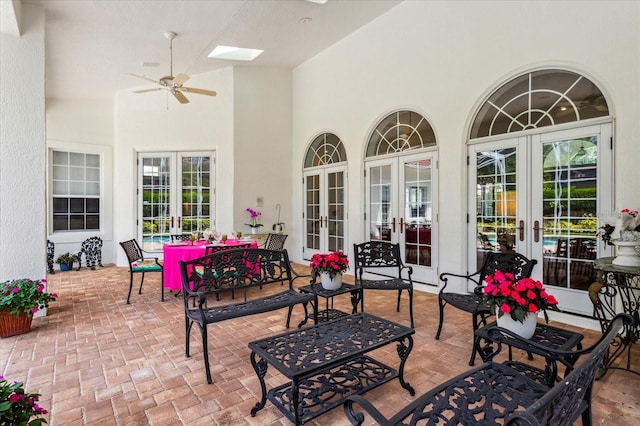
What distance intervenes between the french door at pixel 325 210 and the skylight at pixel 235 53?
2.62 meters

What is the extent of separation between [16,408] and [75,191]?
7.93 metres

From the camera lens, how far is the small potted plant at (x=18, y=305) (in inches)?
134

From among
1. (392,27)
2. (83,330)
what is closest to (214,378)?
(83,330)

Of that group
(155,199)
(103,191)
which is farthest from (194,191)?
(103,191)

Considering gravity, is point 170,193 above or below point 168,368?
above

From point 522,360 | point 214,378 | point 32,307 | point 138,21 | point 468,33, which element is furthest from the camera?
point 138,21

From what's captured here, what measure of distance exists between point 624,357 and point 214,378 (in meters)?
3.45

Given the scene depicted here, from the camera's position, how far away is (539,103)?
13.4ft

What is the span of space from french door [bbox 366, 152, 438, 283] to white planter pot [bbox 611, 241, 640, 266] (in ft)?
7.80

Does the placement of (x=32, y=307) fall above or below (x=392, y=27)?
below

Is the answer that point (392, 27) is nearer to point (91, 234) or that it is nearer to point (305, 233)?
point (305, 233)

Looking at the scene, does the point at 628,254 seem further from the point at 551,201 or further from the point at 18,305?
the point at 18,305

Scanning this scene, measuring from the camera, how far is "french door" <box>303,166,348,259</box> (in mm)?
6875

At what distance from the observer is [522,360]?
2.90m
